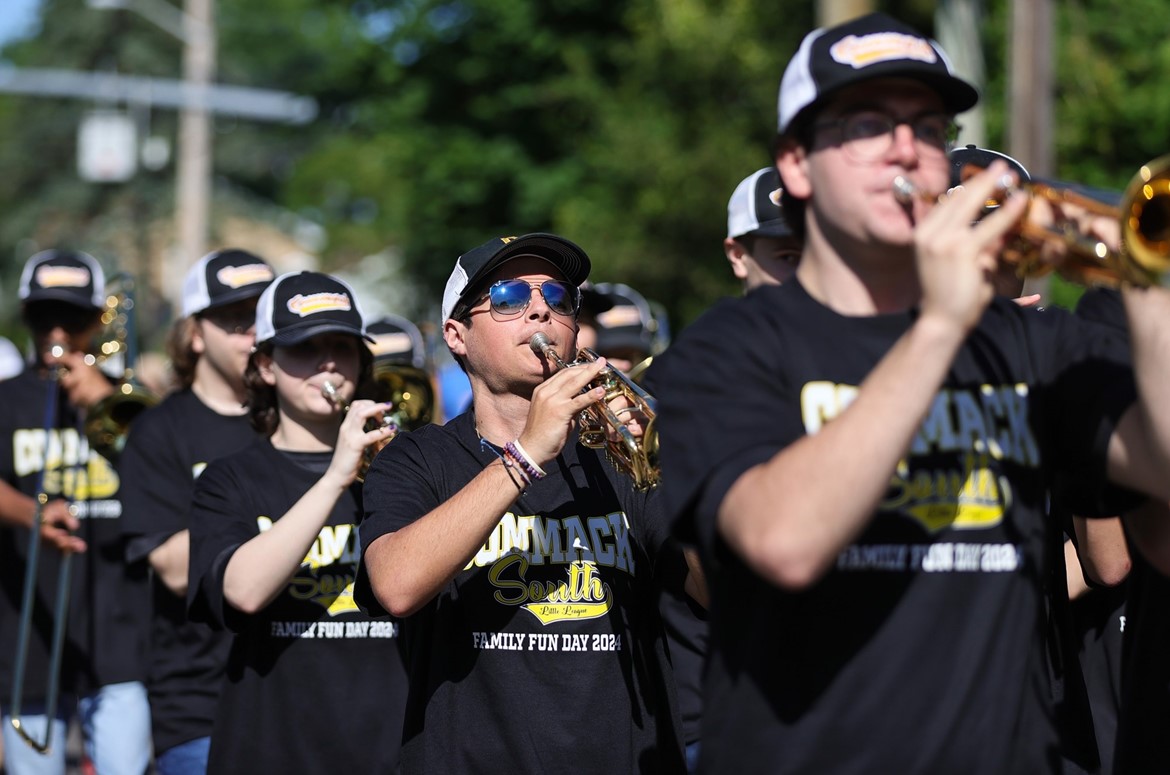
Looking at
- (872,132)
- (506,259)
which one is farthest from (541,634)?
(872,132)

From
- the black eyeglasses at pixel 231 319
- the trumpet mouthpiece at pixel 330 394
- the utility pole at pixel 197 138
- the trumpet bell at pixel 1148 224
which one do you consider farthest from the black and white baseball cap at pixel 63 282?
the utility pole at pixel 197 138

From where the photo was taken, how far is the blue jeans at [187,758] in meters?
6.39

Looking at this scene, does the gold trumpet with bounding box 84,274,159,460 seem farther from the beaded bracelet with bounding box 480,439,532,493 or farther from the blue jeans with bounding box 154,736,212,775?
the beaded bracelet with bounding box 480,439,532,493

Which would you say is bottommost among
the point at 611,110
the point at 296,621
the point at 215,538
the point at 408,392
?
the point at 296,621

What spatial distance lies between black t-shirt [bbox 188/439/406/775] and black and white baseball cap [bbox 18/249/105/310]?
9.93ft

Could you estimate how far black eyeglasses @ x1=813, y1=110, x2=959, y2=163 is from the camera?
3.05 m

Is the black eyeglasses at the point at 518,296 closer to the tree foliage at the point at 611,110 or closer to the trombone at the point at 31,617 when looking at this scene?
the trombone at the point at 31,617

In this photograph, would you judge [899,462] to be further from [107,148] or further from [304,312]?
[107,148]

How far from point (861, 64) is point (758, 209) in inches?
88.5

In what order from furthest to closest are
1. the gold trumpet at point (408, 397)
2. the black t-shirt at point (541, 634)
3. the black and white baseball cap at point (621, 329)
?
the black and white baseball cap at point (621, 329), the gold trumpet at point (408, 397), the black t-shirt at point (541, 634)

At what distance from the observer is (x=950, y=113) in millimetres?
3215

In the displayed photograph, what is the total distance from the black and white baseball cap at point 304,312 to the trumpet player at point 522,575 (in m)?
1.17

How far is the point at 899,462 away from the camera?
2.87 metres

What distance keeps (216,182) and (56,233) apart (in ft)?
37.3
